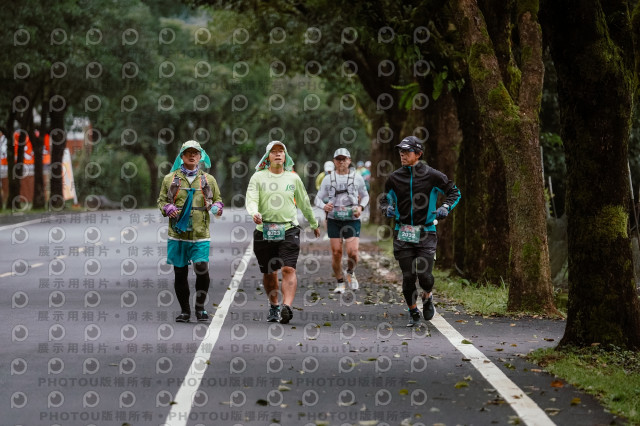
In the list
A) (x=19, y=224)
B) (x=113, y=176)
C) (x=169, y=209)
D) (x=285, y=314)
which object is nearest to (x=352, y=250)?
(x=285, y=314)

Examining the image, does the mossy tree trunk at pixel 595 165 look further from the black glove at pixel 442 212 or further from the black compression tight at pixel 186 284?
the black compression tight at pixel 186 284

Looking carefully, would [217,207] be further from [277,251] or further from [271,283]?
[271,283]

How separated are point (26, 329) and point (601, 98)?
253 inches

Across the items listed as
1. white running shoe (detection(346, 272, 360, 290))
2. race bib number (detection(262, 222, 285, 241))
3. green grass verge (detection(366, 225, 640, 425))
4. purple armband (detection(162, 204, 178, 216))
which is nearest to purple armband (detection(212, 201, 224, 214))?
purple armband (detection(162, 204, 178, 216))

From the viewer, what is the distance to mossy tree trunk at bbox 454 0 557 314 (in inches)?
611

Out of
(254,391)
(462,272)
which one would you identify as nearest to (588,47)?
(254,391)

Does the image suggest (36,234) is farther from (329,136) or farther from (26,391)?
(329,136)

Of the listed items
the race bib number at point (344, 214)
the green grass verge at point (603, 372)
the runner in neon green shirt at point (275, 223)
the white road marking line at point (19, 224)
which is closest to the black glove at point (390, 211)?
the runner in neon green shirt at point (275, 223)

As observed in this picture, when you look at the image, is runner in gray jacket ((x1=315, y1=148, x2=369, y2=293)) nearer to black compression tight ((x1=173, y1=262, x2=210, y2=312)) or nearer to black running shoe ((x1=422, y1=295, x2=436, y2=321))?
black running shoe ((x1=422, y1=295, x2=436, y2=321))

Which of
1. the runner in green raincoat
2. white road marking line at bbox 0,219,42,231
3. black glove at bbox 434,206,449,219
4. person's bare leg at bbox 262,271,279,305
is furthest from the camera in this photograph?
white road marking line at bbox 0,219,42,231

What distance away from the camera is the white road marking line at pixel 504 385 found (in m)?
8.35

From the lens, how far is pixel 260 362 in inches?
424

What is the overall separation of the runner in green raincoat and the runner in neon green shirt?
0.50m

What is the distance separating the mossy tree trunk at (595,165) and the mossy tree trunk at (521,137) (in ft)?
13.1
